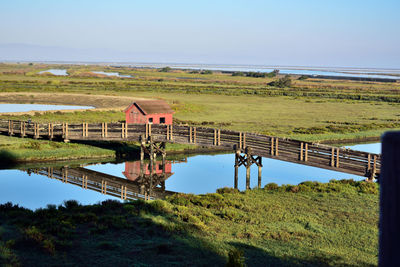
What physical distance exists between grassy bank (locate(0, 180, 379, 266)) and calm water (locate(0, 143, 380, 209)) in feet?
19.4

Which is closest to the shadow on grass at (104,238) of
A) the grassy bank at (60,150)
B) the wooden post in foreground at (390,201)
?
the wooden post in foreground at (390,201)

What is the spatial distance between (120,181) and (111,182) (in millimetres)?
818

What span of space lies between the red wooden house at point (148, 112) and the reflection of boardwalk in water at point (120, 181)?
15.6 ft

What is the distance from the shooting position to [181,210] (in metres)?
21.5

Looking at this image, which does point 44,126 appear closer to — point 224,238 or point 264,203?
point 264,203

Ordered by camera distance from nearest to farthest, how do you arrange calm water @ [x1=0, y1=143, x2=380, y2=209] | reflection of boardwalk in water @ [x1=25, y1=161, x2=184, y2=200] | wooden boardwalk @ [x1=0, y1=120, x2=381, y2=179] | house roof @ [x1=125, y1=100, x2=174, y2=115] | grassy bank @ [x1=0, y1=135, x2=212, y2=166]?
wooden boardwalk @ [x1=0, y1=120, x2=381, y2=179]
calm water @ [x1=0, y1=143, x2=380, y2=209]
reflection of boardwalk in water @ [x1=25, y1=161, x2=184, y2=200]
grassy bank @ [x1=0, y1=135, x2=212, y2=166]
house roof @ [x1=125, y1=100, x2=174, y2=115]

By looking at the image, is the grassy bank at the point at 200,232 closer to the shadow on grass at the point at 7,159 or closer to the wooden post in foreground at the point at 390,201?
the wooden post in foreground at the point at 390,201

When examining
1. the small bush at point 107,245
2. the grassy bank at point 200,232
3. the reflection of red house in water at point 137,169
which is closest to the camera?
the grassy bank at point 200,232

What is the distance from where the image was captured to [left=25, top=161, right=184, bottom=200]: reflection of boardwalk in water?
2856 centimetres

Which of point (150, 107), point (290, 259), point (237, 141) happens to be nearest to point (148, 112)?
point (150, 107)

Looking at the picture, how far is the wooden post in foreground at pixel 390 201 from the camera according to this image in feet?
10.8

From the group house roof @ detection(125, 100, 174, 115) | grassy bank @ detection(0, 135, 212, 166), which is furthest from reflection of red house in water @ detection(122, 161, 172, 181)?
house roof @ detection(125, 100, 174, 115)

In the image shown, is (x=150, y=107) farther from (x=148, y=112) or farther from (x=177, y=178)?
(x=177, y=178)

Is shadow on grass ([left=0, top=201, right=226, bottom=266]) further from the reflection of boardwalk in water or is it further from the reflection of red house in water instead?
the reflection of red house in water
